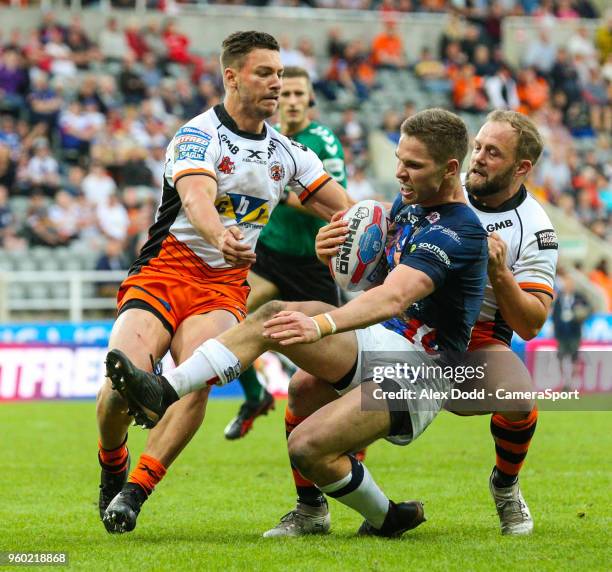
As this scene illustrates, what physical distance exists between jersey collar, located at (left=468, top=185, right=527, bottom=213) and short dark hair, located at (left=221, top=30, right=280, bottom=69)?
4.69 feet

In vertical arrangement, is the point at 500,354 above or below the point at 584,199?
above

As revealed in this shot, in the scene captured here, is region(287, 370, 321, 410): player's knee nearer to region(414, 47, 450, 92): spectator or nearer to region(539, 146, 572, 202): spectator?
region(539, 146, 572, 202): spectator

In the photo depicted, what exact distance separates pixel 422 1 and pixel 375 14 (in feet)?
5.74

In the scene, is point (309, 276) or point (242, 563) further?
point (309, 276)

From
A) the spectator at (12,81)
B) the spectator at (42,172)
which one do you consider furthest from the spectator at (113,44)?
the spectator at (42,172)

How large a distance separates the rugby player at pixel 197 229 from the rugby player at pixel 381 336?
693 mm

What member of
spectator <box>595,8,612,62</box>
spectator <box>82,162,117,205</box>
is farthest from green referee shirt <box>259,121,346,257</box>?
spectator <box>595,8,612,62</box>

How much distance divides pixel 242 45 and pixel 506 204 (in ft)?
5.63

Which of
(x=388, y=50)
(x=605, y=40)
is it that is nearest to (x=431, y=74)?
(x=388, y=50)

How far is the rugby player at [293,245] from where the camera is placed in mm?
9594

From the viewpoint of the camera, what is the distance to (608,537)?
6.11 metres

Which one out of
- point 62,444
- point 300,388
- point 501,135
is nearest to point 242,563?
point 300,388

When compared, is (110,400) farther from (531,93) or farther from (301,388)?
(531,93)

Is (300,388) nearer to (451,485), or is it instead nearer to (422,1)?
(451,485)
